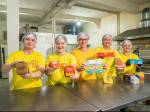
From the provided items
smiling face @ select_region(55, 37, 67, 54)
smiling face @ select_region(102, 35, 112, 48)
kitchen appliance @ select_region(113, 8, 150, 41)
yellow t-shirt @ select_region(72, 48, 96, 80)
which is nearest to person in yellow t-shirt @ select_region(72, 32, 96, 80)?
yellow t-shirt @ select_region(72, 48, 96, 80)

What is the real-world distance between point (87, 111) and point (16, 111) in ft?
1.51

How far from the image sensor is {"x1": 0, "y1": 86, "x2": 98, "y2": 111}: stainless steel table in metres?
1.09

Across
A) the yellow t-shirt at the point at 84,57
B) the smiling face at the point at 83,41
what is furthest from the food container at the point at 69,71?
the smiling face at the point at 83,41

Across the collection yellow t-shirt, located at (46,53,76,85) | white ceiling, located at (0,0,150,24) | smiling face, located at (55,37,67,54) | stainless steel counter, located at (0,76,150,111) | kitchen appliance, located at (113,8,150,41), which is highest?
white ceiling, located at (0,0,150,24)

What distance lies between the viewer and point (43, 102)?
3.97ft

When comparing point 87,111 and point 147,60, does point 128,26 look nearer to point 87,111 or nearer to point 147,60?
point 147,60

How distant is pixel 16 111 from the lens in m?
1.04

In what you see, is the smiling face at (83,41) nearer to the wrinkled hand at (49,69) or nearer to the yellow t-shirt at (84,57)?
the yellow t-shirt at (84,57)

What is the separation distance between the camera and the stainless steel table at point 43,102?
1091 millimetres

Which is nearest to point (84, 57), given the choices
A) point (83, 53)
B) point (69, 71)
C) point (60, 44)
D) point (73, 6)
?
point (83, 53)

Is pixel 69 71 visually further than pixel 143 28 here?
No

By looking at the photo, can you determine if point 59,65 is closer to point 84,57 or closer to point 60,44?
point 60,44

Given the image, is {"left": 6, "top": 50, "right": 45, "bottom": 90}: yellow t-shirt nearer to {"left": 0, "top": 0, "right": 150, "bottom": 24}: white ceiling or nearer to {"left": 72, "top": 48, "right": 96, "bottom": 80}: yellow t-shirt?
{"left": 72, "top": 48, "right": 96, "bottom": 80}: yellow t-shirt

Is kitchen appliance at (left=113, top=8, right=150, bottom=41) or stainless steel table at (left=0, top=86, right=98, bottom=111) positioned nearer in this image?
stainless steel table at (left=0, top=86, right=98, bottom=111)
